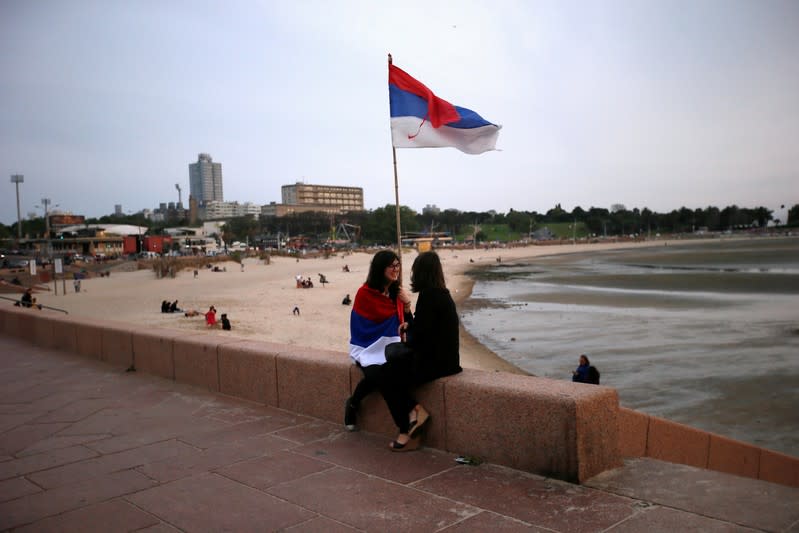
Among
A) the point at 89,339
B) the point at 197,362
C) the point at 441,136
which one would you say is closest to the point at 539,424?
the point at 441,136

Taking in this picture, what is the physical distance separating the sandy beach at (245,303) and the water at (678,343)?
2227 millimetres

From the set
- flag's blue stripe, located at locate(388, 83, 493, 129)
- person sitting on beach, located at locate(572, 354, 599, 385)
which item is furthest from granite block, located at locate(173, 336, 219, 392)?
person sitting on beach, located at locate(572, 354, 599, 385)

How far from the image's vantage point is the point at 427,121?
6.31 m

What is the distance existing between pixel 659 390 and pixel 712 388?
45.4 inches

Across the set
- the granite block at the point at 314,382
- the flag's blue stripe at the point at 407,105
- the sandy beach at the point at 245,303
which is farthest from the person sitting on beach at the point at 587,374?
the granite block at the point at 314,382

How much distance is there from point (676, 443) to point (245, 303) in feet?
88.6

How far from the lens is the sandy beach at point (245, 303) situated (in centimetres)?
1963

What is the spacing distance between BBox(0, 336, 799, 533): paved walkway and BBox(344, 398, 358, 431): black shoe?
9cm

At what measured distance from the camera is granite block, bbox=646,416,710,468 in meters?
5.22

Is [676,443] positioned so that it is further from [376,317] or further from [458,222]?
[458,222]

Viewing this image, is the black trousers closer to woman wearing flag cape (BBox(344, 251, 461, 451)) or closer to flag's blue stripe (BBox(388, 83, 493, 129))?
woman wearing flag cape (BBox(344, 251, 461, 451))

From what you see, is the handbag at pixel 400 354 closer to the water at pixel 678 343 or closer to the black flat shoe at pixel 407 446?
the black flat shoe at pixel 407 446

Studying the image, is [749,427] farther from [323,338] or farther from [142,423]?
[323,338]

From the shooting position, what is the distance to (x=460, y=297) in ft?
113
